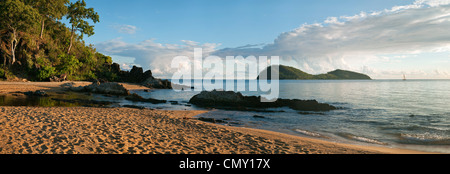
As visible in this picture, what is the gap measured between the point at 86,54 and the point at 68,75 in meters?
11.6

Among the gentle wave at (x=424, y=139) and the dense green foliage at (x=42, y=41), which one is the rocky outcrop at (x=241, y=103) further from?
the dense green foliage at (x=42, y=41)

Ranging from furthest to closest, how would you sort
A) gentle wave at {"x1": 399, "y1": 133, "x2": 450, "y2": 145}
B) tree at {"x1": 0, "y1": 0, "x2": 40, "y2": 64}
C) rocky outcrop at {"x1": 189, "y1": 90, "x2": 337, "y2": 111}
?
tree at {"x1": 0, "y1": 0, "x2": 40, "y2": 64} → rocky outcrop at {"x1": 189, "y1": 90, "x2": 337, "y2": 111} → gentle wave at {"x1": 399, "y1": 133, "x2": 450, "y2": 145}

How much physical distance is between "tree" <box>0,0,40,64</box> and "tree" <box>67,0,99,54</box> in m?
14.6

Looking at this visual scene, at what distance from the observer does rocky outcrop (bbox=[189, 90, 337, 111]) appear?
86.3ft

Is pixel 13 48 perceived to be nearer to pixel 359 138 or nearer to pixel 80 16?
pixel 80 16

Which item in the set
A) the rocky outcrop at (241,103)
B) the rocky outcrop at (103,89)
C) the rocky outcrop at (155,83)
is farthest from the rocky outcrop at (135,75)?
the rocky outcrop at (241,103)

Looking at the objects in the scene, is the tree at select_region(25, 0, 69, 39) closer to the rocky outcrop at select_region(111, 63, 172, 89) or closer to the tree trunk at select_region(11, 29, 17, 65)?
the tree trunk at select_region(11, 29, 17, 65)

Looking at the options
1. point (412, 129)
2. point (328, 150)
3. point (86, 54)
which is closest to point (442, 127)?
point (412, 129)

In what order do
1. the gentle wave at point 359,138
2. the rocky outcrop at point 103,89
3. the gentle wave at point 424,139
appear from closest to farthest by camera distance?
the gentle wave at point 359,138, the gentle wave at point 424,139, the rocky outcrop at point 103,89

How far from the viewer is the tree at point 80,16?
5569 centimetres

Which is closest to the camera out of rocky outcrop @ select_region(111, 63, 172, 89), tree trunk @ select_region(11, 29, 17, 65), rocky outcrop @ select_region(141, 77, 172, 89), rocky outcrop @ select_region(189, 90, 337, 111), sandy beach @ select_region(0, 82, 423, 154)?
sandy beach @ select_region(0, 82, 423, 154)

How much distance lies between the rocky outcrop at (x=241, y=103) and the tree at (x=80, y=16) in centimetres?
4636

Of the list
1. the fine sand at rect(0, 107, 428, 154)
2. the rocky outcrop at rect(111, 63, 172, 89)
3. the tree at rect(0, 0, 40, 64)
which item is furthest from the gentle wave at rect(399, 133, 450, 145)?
the rocky outcrop at rect(111, 63, 172, 89)

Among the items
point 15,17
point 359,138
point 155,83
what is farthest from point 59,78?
point 359,138
